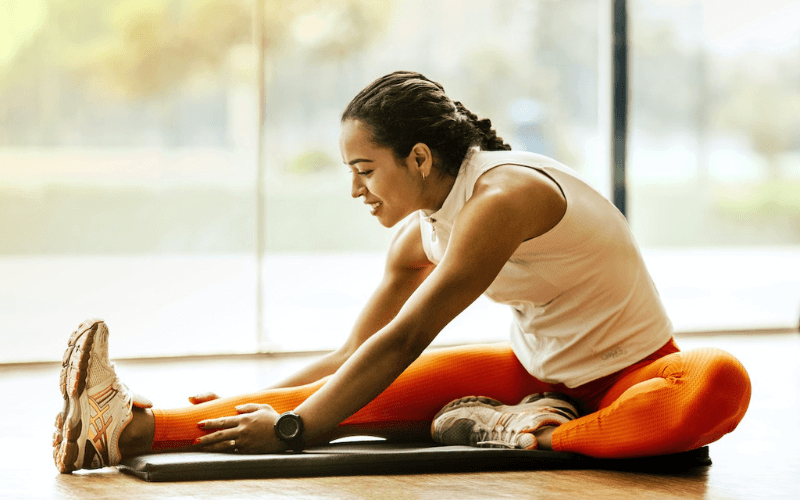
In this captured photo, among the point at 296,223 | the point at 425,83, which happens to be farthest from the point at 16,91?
the point at 425,83

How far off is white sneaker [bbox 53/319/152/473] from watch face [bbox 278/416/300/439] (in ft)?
0.95

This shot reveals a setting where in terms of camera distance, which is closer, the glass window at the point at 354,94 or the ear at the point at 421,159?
the ear at the point at 421,159

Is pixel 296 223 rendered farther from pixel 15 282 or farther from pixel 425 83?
pixel 425 83

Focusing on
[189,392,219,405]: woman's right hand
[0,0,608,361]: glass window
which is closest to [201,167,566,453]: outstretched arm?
[189,392,219,405]: woman's right hand

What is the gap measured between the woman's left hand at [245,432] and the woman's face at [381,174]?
451 mm

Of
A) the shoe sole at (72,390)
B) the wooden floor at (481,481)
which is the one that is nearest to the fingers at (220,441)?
the wooden floor at (481,481)

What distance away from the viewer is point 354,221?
13.5 feet

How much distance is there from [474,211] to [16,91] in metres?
2.64

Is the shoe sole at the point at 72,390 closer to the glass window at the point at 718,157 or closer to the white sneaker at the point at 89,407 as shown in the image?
Answer: the white sneaker at the point at 89,407

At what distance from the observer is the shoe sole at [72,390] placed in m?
1.60

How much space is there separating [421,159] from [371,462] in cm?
58

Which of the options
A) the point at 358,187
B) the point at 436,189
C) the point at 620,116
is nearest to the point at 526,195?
the point at 436,189

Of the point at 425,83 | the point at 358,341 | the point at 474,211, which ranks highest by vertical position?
the point at 425,83

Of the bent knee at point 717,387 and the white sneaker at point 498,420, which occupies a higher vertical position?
the bent knee at point 717,387
